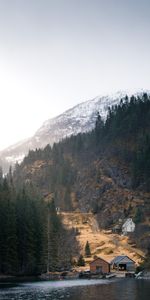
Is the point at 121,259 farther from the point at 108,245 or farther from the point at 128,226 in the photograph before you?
the point at 128,226

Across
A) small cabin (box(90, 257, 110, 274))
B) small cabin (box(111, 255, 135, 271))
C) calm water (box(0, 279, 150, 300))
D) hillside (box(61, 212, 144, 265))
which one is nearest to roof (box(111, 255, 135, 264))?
small cabin (box(111, 255, 135, 271))

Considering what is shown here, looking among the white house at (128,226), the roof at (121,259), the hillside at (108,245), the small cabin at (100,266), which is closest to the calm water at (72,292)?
the small cabin at (100,266)

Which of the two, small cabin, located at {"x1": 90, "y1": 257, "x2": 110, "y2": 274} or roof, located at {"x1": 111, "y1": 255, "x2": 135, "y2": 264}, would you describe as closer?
small cabin, located at {"x1": 90, "y1": 257, "x2": 110, "y2": 274}

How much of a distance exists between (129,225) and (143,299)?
12253 cm

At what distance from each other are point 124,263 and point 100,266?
8.51 metres

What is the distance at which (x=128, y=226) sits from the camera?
643 ft

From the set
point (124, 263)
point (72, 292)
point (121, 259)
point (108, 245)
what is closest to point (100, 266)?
point (121, 259)

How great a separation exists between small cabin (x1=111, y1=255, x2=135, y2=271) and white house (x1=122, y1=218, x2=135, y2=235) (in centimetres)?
5186

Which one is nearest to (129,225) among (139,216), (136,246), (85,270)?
(139,216)

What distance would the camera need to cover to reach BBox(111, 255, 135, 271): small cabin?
137875 millimetres

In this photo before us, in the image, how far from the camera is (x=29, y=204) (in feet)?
463

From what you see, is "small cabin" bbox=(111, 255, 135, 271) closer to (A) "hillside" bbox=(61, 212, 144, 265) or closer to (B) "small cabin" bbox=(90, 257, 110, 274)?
(B) "small cabin" bbox=(90, 257, 110, 274)

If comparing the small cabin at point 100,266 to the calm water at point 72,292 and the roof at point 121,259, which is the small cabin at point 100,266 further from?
the calm water at point 72,292

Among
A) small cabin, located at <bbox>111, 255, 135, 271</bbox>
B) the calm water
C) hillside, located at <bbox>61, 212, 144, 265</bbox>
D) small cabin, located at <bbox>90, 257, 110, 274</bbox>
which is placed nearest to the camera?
the calm water
